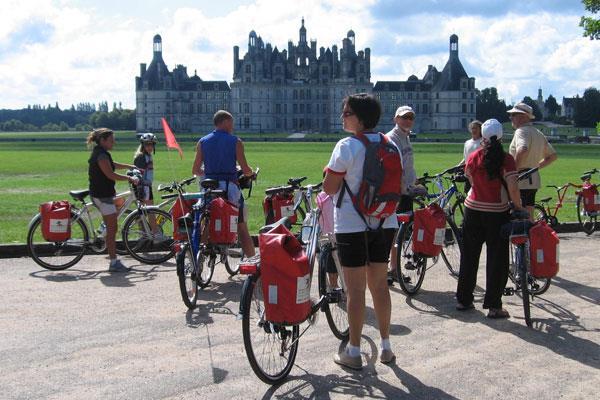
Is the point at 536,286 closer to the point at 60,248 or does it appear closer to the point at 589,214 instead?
the point at 589,214

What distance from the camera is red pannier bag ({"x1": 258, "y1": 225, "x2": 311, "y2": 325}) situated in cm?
439

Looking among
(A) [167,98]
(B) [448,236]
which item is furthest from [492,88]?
(B) [448,236]

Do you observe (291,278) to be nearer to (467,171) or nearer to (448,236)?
(467,171)

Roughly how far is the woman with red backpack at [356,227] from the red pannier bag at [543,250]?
1.88 metres

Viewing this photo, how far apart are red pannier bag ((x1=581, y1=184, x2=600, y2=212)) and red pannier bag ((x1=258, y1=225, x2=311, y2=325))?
799cm

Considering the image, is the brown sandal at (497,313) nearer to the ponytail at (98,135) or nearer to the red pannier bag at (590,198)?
the ponytail at (98,135)

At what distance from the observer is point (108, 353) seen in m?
5.24

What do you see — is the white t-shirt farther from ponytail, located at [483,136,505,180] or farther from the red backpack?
ponytail, located at [483,136,505,180]

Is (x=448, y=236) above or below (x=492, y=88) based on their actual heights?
below

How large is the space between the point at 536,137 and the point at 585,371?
349 cm

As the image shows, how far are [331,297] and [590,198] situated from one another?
7.47 meters

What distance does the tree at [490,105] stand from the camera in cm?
13450

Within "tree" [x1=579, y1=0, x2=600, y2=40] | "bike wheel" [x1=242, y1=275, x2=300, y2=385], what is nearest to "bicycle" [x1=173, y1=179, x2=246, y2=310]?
"bike wheel" [x1=242, y1=275, x2=300, y2=385]

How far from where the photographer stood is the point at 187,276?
259 inches
